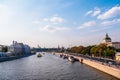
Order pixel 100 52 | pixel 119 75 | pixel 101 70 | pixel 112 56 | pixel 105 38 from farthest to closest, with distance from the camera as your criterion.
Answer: pixel 105 38, pixel 100 52, pixel 112 56, pixel 101 70, pixel 119 75

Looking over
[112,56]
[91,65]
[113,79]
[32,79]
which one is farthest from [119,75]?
[112,56]

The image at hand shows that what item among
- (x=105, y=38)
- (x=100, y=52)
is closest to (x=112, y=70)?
(x=100, y=52)

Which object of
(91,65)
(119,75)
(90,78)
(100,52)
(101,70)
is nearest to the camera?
(119,75)

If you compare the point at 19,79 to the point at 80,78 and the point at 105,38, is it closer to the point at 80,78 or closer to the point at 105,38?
the point at 80,78

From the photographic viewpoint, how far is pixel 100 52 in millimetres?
109750

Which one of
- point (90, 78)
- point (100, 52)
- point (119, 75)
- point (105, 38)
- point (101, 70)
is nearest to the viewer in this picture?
point (119, 75)

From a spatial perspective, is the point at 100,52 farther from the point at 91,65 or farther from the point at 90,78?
the point at 90,78

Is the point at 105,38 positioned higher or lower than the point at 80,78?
higher

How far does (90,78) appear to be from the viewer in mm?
46531

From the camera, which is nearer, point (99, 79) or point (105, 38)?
point (99, 79)

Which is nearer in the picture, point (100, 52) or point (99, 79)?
point (99, 79)

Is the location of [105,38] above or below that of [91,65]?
above

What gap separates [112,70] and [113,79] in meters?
4.04

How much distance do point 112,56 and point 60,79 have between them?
5702 cm
